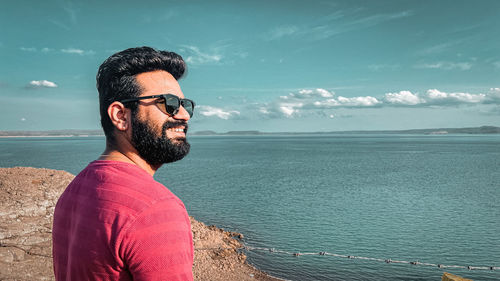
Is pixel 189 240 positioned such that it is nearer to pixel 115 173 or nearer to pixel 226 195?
pixel 115 173

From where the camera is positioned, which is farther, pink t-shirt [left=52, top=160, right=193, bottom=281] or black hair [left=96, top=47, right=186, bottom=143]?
black hair [left=96, top=47, right=186, bottom=143]

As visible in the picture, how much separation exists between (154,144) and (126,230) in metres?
0.59

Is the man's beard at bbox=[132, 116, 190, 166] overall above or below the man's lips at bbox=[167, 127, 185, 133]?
below

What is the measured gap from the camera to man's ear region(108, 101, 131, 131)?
1859 mm

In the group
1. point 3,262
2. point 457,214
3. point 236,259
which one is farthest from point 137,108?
point 457,214

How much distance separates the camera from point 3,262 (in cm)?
1128

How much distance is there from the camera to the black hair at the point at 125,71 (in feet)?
6.16

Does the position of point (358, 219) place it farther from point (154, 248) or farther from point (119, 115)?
point (154, 248)

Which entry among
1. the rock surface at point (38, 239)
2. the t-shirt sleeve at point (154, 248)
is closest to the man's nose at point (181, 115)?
the t-shirt sleeve at point (154, 248)

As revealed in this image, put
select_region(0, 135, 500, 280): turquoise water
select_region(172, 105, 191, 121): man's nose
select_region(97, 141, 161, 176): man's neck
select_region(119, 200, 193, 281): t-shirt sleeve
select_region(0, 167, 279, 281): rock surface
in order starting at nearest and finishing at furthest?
select_region(119, 200, 193, 281): t-shirt sleeve, select_region(97, 141, 161, 176): man's neck, select_region(172, 105, 191, 121): man's nose, select_region(0, 167, 279, 281): rock surface, select_region(0, 135, 500, 280): turquoise water

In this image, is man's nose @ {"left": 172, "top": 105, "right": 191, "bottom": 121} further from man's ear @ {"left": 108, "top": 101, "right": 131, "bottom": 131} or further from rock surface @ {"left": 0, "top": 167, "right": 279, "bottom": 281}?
rock surface @ {"left": 0, "top": 167, "right": 279, "bottom": 281}

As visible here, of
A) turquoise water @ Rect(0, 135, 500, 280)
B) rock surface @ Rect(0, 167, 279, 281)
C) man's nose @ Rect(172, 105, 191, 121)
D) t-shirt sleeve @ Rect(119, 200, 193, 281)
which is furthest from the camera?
turquoise water @ Rect(0, 135, 500, 280)

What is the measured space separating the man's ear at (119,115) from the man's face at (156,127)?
5 cm

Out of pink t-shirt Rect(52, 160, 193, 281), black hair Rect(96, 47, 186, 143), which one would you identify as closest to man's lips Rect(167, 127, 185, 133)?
black hair Rect(96, 47, 186, 143)
